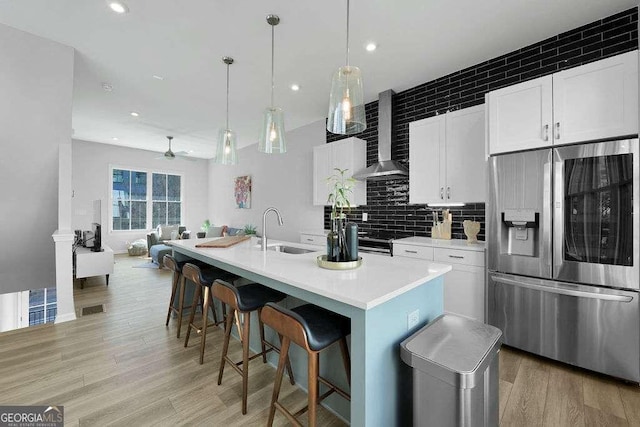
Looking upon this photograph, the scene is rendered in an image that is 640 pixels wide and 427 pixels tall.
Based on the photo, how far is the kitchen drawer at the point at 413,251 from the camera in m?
2.98

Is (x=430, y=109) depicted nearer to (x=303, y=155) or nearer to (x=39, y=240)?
(x=303, y=155)

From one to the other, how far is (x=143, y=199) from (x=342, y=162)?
6751 millimetres

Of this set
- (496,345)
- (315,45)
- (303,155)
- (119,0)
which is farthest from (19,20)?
(496,345)

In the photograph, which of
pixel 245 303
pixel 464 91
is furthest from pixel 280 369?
pixel 464 91

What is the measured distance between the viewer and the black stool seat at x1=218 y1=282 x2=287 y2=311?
1.83 metres

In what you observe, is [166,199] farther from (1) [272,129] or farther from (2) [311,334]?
(2) [311,334]

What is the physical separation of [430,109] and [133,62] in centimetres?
370

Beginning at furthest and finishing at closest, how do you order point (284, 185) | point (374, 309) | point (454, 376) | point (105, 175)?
1. point (105, 175)
2. point (284, 185)
3. point (374, 309)
4. point (454, 376)

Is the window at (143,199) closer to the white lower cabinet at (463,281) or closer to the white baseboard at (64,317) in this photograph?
the white baseboard at (64,317)

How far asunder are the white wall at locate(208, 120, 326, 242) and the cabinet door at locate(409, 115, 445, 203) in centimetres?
206

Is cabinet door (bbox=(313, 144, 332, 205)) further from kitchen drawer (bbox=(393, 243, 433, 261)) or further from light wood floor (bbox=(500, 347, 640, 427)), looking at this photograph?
light wood floor (bbox=(500, 347, 640, 427))

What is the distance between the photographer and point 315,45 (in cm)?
287

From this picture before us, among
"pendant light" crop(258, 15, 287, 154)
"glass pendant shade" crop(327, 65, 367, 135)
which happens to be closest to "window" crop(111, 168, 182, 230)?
"pendant light" crop(258, 15, 287, 154)

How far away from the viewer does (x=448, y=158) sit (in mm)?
3199
